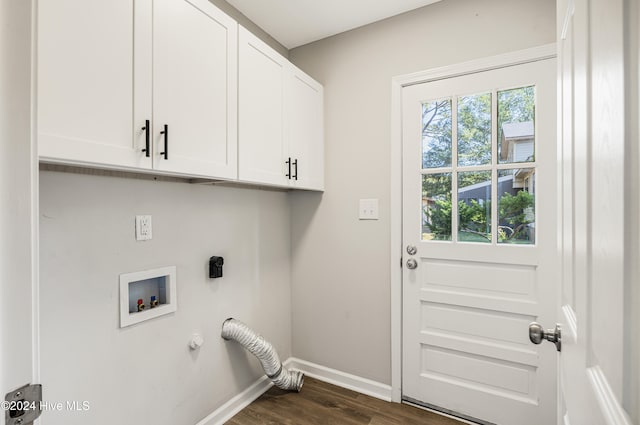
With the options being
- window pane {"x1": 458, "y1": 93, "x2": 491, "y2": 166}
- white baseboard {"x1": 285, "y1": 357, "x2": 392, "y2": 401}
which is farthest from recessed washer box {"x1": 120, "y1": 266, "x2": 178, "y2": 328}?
window pane {"x1": 458, "y1": 93, "x2": 491, "y2": 166}

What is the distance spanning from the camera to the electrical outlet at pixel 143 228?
143 centimetres

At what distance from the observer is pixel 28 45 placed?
539 millimetres

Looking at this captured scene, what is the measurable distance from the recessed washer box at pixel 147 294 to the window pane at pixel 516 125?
1.95 metres

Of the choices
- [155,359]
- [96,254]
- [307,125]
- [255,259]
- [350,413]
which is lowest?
[350,413]

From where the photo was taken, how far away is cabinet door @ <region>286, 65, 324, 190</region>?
79.0 inches

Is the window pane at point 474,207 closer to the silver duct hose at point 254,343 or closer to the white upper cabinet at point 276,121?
the white upper cabinet at point 276,121

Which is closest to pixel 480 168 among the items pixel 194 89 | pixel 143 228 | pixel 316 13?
pixel 316 13

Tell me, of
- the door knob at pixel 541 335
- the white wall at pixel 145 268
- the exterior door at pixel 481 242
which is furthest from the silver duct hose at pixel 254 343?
the door knob at pixel 541 335

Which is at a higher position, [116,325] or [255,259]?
[255,259]

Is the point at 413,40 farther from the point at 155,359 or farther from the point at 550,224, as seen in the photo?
the point at 155,359

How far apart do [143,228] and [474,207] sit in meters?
1.81

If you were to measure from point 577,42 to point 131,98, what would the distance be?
132 centimetres

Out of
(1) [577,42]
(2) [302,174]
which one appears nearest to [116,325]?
(2) [302,174]

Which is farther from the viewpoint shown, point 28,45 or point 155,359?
point 155,359
